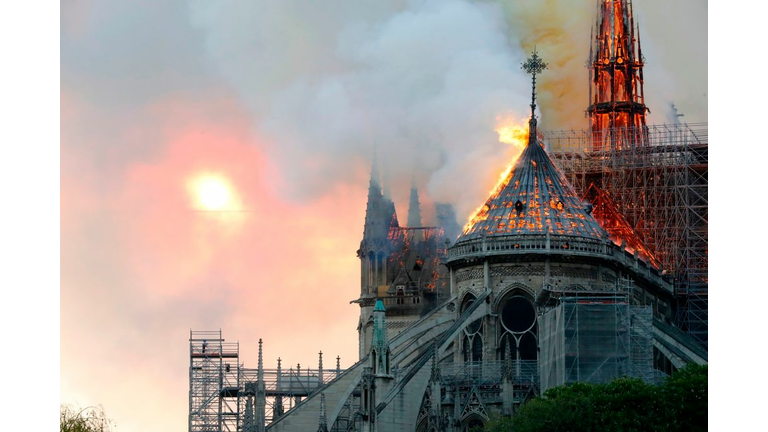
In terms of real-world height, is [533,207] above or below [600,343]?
above

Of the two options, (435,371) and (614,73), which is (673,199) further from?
(435,371)

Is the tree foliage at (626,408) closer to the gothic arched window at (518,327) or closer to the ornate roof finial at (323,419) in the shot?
the ornate roof finial at (323,419)

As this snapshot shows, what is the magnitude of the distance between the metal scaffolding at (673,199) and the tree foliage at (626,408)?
24.9 m

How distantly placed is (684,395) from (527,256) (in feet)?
71.4

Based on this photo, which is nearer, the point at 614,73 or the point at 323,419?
the point at 323,419

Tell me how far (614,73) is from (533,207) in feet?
66.9

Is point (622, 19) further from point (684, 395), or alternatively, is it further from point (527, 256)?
point (684, 395)

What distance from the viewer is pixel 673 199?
10181 centimetres

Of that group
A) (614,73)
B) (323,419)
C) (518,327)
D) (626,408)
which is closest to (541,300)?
(518,327)

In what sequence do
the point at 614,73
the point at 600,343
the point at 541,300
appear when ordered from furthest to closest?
the point at 614,73 < the point at 541,300 < the point at 600,343

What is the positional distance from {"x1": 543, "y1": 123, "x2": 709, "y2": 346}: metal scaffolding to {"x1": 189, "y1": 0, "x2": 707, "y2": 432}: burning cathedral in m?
0.11

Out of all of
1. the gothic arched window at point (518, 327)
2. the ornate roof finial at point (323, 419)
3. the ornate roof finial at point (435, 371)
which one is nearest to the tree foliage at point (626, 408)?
the ornate roof finial at point (435, 371)
